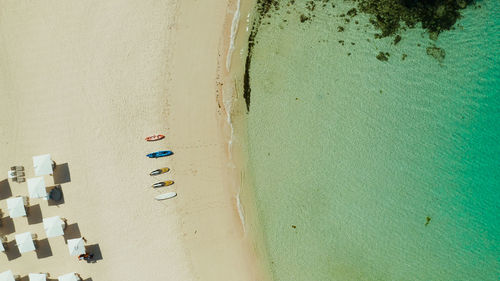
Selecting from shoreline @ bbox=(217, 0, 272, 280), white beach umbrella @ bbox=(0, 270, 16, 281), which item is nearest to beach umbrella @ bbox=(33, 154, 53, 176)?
white beach umbrella @ bbox=(0, 270, 16, 281)

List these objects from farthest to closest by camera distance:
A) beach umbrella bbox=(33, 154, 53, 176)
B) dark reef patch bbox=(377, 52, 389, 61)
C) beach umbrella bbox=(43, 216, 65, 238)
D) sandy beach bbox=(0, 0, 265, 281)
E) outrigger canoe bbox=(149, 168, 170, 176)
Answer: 1. dark reef patch bbox=(377, 52, 389, 61)
2. outrigger canoe bbox=(149, 168, 170, 176)
3. sandy beach bbox=(0, 0, 265, 281)
4. beach umbrella bbox=(43, 216, 65, 238)
5. beach umbrella bbox=(33, 154, 53, 176)

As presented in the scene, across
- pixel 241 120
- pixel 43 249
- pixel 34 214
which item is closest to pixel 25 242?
pixel 43 249

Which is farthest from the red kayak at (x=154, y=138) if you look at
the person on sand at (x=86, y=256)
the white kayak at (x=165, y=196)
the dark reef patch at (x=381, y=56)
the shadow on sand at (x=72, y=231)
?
the dark reef patch at (x=381, y=56)

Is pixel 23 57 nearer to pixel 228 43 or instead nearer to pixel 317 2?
pixel 228 43

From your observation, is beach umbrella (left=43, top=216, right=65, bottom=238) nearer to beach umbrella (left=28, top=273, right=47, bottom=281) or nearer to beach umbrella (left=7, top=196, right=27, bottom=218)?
beach umbrella (left=7, top=196, right=27, bottom=218)

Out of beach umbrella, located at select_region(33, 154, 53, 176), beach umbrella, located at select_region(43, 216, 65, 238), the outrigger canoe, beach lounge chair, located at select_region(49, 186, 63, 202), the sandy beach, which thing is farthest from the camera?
beach lounge chair, located at select_region(49, 186, 63, 202)

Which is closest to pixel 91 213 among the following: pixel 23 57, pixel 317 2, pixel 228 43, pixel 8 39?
pixel 23 57
